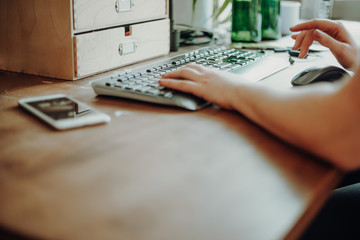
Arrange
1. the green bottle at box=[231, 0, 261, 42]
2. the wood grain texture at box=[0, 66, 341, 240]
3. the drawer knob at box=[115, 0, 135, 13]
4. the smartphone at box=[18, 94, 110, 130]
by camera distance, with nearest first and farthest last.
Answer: the wood grain texture at box=[0, 66, 341, 240], the smartphone at box=[18, 94, 110, 130], the drawer knob at box=[115, 0, 135, 13], the green bottle at box=[231, 0, 261, 42]

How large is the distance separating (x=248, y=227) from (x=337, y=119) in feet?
0.77

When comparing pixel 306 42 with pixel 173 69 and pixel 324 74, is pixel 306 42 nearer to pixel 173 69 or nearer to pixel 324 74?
pixel 324 74

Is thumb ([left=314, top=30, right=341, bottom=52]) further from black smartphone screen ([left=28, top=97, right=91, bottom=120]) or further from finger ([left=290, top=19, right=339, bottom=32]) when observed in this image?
black smartphone screen ([left=28, top=97, right=91, bottom=120])

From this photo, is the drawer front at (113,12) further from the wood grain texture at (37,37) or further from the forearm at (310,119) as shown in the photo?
the forearm at (310,119)

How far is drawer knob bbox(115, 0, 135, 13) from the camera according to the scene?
42.9 inches

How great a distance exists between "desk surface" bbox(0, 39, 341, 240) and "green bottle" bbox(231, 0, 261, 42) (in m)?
0.86

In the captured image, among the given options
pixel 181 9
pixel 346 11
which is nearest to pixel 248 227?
pixel 181 9

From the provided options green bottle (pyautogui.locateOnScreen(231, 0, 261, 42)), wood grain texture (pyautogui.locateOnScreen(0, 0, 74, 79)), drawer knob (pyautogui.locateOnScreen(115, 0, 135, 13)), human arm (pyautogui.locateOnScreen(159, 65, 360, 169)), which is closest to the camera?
human arm (pyautogui.locateOnScreen(159, 65, 360, 169))

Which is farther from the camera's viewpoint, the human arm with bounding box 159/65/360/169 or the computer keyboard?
the computer keyboard

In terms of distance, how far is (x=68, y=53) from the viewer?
3.19 feet

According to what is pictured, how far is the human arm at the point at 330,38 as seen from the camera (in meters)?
1.12

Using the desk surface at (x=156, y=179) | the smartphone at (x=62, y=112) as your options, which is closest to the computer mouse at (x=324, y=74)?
the desk surface at (x=156, y=179)

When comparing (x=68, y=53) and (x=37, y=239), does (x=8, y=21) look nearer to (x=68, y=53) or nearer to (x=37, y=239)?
(x=68, y=53)

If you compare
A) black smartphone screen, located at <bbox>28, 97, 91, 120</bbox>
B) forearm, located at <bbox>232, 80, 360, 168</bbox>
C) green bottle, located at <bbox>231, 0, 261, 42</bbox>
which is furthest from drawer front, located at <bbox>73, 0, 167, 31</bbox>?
forearm, located at <bbox>232, 80, 360, 168</bbox>
